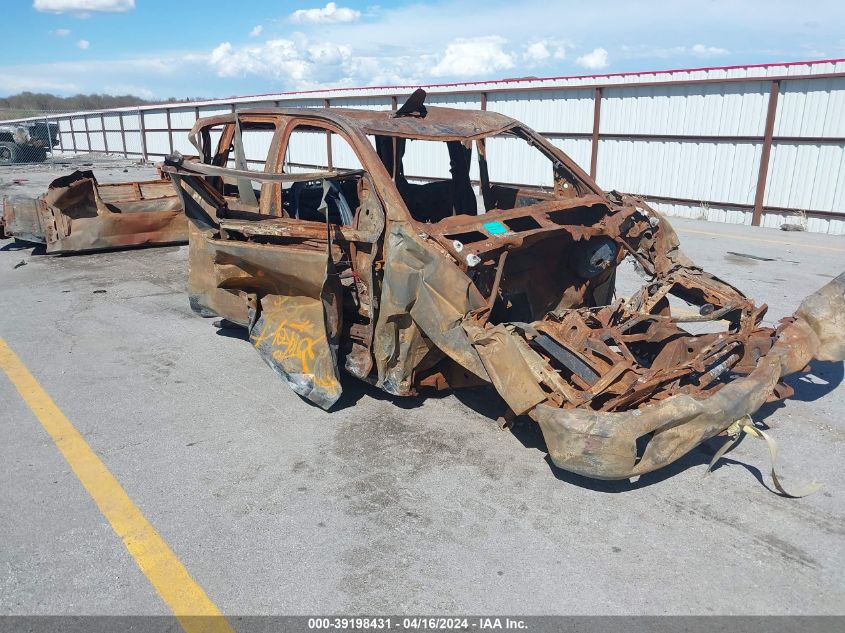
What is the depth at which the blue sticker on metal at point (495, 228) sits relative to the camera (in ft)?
13.4

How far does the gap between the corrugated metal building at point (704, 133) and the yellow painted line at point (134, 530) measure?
13694 mm

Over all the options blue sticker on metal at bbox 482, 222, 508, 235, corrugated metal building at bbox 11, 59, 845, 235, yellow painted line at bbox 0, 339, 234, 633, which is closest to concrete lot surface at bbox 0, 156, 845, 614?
yellow painted line at bbox 0, 339, 234, 633

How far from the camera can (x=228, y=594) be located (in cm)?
268

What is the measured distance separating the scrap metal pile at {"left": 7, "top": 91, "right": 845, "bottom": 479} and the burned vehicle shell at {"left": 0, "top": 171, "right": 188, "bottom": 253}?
4186mm

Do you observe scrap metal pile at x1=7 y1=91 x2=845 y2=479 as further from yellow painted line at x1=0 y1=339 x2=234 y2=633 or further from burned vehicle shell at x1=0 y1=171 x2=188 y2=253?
burned vehicle shell at x1=0 y1=171 x2=188 y2=253

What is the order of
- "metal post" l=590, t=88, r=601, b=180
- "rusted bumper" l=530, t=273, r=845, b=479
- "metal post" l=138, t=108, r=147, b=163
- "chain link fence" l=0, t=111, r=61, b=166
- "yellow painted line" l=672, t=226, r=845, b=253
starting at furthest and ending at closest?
"metal post" l=138, t=108, r=147, b=163
"chain link fence" l=0, t=111, r=61, b=166
"metal post" l=590, t=88, r=601, b=180
"yellow painted line" l=672, t=226, r=845, b=253
"rusted bumper" l=530, t=273, r=845, b=479

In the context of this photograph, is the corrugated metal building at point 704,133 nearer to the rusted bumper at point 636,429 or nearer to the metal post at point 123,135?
the rusted bumper at point 636,429

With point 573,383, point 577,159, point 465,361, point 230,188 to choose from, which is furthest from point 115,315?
point 577,159

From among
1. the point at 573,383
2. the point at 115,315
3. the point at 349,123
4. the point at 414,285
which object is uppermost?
the point at 349,123

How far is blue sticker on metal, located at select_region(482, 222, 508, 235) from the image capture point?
4.08 meters

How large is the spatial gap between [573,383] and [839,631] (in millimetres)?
1518

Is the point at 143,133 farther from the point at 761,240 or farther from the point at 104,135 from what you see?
the point at 761,240

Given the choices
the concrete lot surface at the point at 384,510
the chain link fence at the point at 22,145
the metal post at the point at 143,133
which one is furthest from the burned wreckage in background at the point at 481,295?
the metal post at the point at 143,133

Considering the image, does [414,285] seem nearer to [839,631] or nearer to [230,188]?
[839,631]
